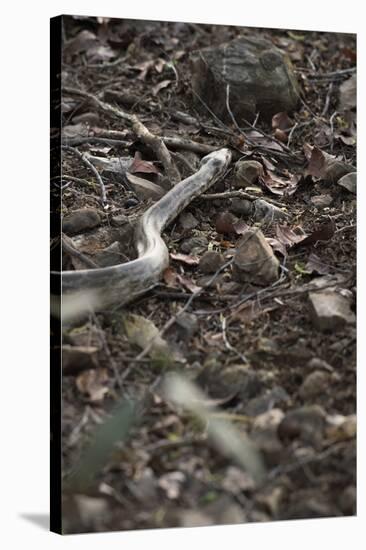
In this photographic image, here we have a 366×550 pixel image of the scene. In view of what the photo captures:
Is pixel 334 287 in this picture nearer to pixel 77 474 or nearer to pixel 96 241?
pixel 96 241

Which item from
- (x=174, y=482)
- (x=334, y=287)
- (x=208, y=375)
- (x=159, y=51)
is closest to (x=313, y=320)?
(x=334, y=287)

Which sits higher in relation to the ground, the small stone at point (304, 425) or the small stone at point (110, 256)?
the small stone at point (110, 256)

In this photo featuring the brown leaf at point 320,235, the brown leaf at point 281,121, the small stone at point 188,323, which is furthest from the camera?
the brown leaf at point 281,121

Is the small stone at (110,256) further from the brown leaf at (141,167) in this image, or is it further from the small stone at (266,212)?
the small stone at (266,212)

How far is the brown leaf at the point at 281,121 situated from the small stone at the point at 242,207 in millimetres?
518

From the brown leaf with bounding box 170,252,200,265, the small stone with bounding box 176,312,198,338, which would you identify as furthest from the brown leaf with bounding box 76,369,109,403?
the brown leaf with bounding box 170,252,200,265

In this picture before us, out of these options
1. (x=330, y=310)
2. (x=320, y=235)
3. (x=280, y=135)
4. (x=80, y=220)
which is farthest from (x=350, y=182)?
(x=80, y=220)

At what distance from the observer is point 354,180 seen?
584 centimetres

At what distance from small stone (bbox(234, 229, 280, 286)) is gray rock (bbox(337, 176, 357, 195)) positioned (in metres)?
0.63

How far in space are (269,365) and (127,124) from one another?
152 cm

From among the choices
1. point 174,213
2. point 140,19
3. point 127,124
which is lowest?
point 174,213

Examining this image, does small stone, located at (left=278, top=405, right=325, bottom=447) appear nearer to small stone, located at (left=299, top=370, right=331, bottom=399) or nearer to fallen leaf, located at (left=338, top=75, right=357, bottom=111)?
small stone, located at (left=299, top=370, right=331, bottom=399)

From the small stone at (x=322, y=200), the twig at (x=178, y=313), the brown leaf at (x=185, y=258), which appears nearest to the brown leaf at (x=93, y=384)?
the twig at (x=178, y=313)

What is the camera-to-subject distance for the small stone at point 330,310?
17.7 feet
